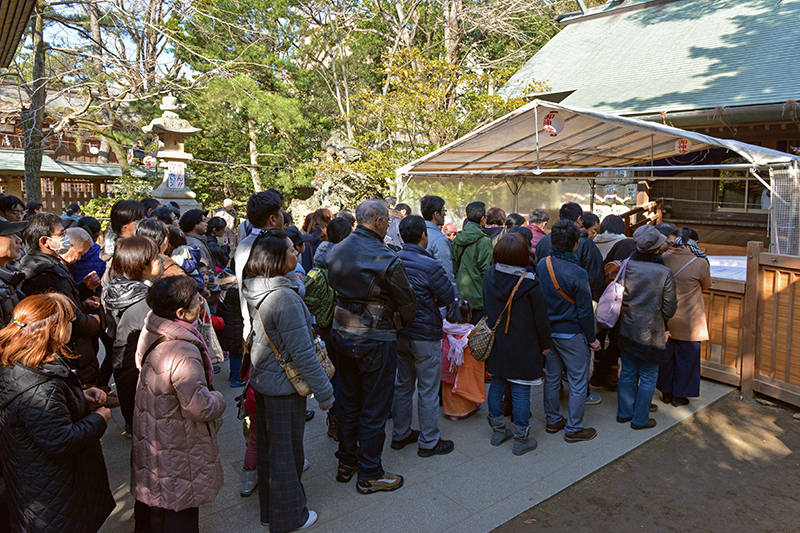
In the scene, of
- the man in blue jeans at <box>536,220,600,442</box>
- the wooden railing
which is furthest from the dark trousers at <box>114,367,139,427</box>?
the wooden railing

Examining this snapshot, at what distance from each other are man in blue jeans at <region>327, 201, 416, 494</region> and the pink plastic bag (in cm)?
183

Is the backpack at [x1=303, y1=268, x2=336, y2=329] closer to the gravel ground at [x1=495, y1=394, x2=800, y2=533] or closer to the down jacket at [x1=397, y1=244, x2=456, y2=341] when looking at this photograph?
the down jacket at [x1=397, y1=244, x2=456, y2=341]

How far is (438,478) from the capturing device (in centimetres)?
364

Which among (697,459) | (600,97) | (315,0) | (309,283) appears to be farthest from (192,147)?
(697,459)

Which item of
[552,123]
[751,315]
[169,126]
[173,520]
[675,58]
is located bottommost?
[173,520]

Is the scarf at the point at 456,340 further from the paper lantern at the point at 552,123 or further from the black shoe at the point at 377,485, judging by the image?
the paper lantern at the point at 552,123

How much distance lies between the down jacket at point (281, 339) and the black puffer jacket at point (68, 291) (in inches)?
51.2

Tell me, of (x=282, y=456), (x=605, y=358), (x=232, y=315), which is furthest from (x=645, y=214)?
(x=282, y=456)

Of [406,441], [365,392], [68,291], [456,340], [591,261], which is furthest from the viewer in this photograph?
[591,261]

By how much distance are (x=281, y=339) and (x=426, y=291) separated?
1.29 meters

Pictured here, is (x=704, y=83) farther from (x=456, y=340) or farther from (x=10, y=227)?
(x=10, y=227)

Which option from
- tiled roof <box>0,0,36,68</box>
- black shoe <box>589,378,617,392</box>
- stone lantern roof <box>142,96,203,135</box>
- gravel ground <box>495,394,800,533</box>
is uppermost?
tiled roof <box>0,0,36,68</box>

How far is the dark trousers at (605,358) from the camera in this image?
5.17 m

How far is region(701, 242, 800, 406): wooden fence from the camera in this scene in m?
4.63
